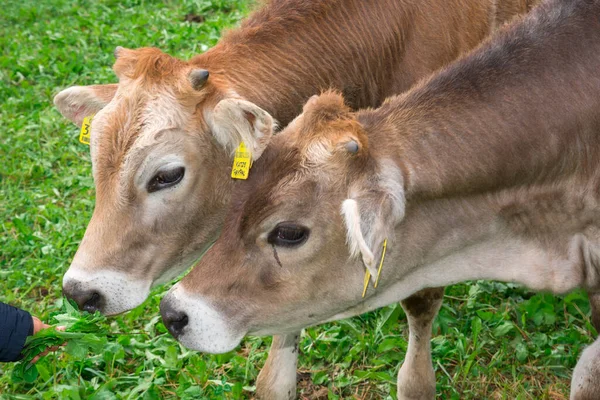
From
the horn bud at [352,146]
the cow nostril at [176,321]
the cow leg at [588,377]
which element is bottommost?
the cow leg at [588,377]

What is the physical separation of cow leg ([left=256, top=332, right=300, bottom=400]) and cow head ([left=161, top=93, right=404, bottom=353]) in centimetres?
110

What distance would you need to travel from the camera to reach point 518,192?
3947 millimetres

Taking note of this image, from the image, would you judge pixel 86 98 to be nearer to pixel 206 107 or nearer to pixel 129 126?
pixel 129 126

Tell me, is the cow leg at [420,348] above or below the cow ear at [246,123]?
below

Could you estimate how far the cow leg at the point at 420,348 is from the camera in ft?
15.7

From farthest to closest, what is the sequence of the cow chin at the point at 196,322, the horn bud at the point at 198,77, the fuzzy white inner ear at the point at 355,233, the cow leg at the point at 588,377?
the horn bud at the point at 198,77 → the cow leg at the point at 588,377 → the cow chin at the point at 196,322 → the fuzzy white inner ear at the point at 355,233

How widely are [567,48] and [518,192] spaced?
30.2 inches

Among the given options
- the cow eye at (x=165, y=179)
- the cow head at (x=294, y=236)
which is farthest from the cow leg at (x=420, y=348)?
the cow eye at (x=165, y=179)

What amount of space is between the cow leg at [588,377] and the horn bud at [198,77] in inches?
104

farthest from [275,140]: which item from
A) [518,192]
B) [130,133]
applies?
[518,192]

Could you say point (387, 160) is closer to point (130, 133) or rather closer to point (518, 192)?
point (518, 192)

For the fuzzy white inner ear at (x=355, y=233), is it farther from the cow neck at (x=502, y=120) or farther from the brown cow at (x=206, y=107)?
the brown cow at (x=206, y=107)

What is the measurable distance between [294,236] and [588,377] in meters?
1.83

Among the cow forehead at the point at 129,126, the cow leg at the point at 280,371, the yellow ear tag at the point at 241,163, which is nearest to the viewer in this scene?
the yellow ear tag at the point at 241,163
